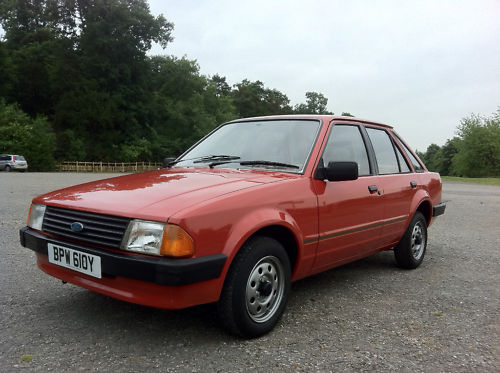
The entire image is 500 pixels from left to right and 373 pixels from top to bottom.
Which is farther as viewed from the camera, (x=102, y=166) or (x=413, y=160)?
(x=102, y=166)

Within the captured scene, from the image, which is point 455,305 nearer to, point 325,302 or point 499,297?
point 499,297

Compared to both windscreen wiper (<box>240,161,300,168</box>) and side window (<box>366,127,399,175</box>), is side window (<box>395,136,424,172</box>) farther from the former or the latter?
windscreen wiper (<box>240,161,300,168</box>)

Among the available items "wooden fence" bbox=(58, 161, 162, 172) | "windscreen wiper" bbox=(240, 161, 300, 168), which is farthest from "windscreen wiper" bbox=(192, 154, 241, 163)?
"wooden fence" bbox=(58, 161, 162, 172)

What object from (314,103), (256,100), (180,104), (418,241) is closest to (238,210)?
(418,241)

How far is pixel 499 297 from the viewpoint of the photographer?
3.81m

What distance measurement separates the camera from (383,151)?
440cm

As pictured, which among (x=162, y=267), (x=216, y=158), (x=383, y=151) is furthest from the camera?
(x=383, y=151)

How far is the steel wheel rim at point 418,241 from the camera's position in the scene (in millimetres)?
4738

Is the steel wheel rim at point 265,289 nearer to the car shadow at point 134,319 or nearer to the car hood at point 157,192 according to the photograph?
the car shadow at point 134,319

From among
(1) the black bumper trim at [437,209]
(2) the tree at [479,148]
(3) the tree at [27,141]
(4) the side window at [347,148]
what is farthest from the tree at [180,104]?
(4) the side window at [347,148]

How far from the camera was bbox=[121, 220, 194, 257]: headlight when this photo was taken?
2.33 m

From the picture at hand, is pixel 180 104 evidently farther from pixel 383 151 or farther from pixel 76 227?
pixel 76 227

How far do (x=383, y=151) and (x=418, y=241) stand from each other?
48.2 inches

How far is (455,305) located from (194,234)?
2518 millimetres
